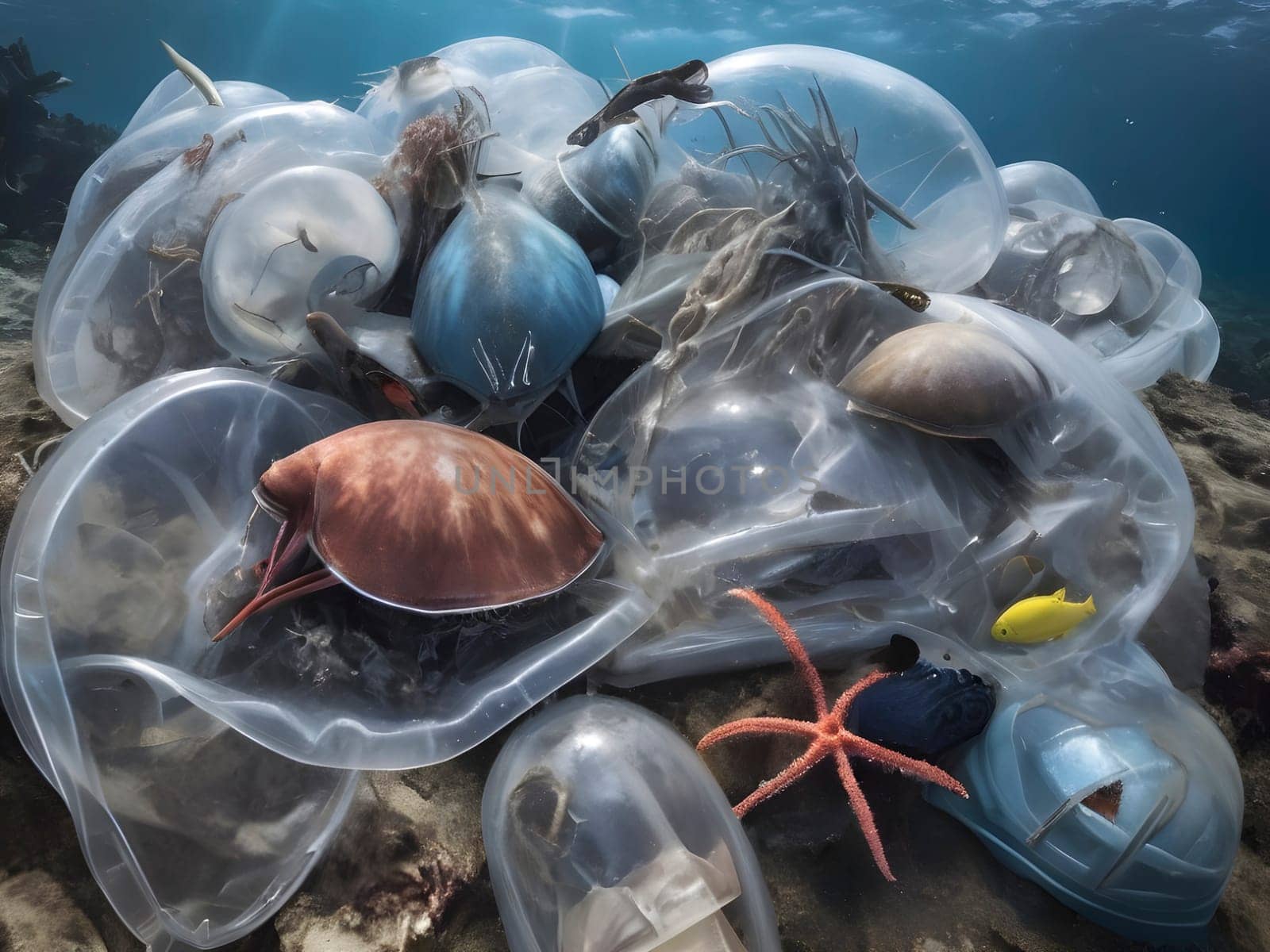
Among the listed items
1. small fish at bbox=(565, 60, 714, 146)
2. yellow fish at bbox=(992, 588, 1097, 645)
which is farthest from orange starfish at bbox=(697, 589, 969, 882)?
small fish at bbox=(565, 60, 714, 146)

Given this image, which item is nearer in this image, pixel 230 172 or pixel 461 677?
pixel 461 677

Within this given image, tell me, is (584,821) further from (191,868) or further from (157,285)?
(157,285)

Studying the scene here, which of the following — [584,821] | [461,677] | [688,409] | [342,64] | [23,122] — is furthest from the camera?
[342,64]

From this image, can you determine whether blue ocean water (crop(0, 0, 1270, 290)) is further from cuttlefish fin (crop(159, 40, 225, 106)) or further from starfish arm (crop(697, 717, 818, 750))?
starfish arm (crop(697, 717, 818, 750))

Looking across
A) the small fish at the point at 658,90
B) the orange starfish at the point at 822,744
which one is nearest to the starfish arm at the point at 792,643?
the orange starfish at the point at 822,744

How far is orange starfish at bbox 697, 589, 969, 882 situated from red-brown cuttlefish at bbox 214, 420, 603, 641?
54 cm

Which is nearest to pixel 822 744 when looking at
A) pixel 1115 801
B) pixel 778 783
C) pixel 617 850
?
pixel 778 783

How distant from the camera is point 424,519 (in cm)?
139

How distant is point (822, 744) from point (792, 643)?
24 cm

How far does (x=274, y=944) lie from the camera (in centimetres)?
138

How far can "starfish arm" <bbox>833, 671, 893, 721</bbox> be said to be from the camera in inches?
58.8

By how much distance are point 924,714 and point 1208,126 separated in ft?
194

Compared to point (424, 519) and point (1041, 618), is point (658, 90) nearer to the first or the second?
point (424, 519)

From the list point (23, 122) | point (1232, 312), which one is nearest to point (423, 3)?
point (23, 122)
